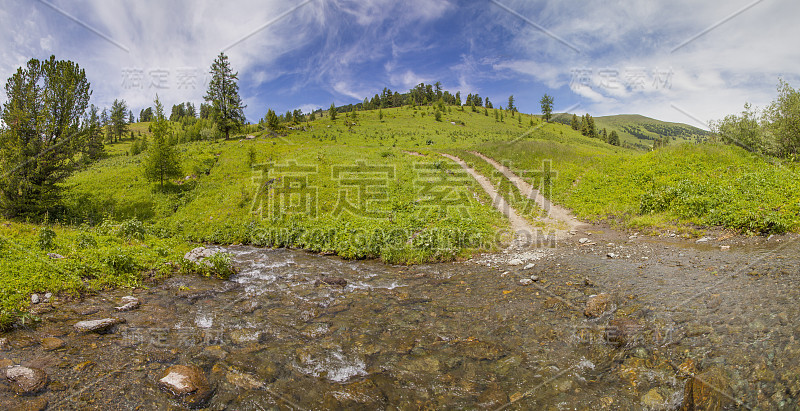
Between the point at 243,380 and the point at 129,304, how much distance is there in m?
4.79

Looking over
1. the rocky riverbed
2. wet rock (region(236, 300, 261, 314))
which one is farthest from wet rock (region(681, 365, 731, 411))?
wet rock (region(236, 300, 261, 314))

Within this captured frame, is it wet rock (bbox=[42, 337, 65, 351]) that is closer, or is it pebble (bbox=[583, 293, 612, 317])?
wet rock (bbox=[42, 337, 65, 351])

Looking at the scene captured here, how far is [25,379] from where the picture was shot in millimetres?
4445

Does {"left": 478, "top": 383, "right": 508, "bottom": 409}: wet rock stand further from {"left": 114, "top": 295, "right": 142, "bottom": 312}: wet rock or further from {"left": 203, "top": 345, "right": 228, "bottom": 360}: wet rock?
{"left": 114, "top": 295, "right": 142, "bottom": 312}: wet rock

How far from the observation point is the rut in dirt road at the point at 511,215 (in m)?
14.9

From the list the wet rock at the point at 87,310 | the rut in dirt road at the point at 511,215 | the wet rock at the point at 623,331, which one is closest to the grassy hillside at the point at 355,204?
the rut in dirt road at the point at 511,215

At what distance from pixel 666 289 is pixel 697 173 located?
1627 centimetres

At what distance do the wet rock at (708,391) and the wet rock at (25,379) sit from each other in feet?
28.9

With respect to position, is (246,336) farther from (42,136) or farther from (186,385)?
(42,136)

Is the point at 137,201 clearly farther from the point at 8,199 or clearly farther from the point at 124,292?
the point at 124,292

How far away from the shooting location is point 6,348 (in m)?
5.22

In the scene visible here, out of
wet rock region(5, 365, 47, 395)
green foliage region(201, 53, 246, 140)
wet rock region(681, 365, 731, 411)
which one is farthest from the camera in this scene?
green foliage region(201, 53, 246, 140)

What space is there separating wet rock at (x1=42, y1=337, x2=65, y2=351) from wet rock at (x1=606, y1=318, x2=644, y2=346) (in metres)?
9.92

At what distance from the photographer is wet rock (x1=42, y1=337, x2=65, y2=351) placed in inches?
213
